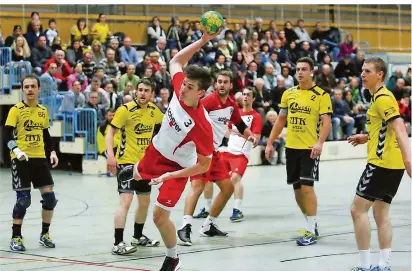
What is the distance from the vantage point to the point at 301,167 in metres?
10.8

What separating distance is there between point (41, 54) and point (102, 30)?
9.01 feet

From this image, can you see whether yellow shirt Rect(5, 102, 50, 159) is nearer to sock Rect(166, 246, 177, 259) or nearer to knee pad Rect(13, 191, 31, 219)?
knee pad Rect(13, 191, 31, 219)

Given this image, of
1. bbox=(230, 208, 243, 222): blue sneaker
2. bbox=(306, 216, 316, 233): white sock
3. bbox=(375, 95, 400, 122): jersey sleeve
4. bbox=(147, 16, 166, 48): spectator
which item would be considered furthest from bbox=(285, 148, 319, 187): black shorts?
bbox=(147, 16, 166, 48): spectator

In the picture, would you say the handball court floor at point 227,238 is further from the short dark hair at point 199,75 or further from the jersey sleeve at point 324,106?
the short dark hair at point 199,75

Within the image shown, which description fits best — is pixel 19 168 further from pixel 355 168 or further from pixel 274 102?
pixel 274 102

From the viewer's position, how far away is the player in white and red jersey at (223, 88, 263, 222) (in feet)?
42.1

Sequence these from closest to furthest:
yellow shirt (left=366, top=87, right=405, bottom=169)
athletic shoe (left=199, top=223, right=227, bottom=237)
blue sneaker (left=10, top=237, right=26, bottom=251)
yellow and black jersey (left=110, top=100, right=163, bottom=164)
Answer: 1. yellow shirt (left=366, top=87, right=405, bottom=169)
2. blue sneaker (left=10, top=237, right=26, bottom=251)
3. yellow and black jersey (left=110, top=100, right=163, bottom=164)
4. athletic shoe (left=199, top=223, right=227, bottom=237)

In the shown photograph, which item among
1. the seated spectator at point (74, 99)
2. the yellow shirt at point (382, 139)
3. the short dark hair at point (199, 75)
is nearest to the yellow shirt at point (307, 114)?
the yellow shirt at point (382, 139)

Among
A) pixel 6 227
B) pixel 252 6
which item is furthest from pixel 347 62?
pixel 6 227

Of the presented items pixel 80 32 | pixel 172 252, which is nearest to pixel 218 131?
pixel 172 252

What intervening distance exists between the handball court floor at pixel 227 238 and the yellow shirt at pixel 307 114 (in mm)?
1289

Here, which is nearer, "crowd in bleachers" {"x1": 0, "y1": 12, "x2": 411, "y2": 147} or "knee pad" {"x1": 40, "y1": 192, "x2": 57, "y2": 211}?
"knee pad" {"x1": 40, "y1": 192, "x2": 57, "y2": 211}

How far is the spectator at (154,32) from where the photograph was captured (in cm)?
2580

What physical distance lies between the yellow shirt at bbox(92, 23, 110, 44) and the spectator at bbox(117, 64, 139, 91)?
2347mm
